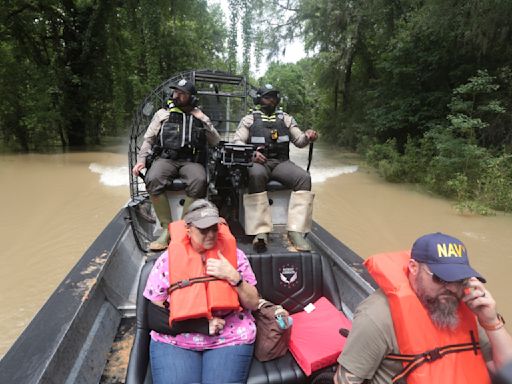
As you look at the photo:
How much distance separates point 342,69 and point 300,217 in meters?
15.2

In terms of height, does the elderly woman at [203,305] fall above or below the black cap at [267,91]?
below

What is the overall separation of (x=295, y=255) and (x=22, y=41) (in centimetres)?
1546

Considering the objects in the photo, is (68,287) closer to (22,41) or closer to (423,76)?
(423,76)

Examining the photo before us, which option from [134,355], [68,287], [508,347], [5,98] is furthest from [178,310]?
[5,98]

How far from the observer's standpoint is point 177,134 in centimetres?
364

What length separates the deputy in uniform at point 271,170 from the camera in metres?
3.54

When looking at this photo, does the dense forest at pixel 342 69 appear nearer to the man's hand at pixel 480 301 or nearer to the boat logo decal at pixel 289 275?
the boat logo decal at pixel 289 275

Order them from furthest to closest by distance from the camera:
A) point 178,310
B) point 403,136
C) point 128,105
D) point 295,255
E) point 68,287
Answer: point 128,105 → point 403,136 → point 295,255 → point 68,287 → point 178,310

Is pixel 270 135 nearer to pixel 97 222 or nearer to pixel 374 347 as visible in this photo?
A: pixel 374 347

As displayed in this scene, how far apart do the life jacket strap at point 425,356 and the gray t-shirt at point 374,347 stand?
0.02m

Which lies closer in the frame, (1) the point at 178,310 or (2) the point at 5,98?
(1) the point at 178,310

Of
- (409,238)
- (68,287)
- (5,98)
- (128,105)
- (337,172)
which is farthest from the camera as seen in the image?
(128,105)

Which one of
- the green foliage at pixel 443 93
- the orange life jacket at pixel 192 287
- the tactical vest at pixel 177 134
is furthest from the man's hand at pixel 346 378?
the green foliage at pixel 443 93

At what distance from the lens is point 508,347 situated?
1.43 meters
